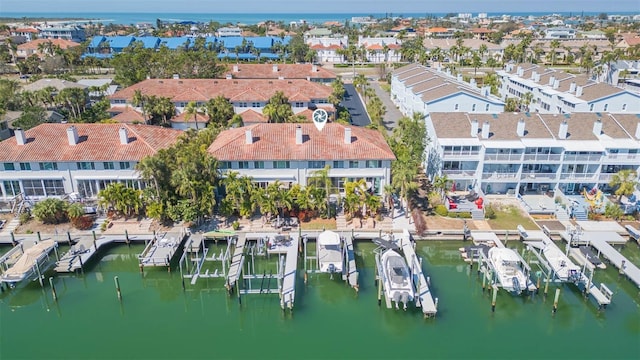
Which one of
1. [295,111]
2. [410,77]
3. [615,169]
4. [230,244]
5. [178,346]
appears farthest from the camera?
[410,77]

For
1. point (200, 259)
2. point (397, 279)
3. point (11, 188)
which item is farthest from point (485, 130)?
point (11, 188)

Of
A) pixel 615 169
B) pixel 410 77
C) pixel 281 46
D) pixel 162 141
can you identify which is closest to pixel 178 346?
pixel 162 141

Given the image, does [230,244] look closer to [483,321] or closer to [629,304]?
[483,321]

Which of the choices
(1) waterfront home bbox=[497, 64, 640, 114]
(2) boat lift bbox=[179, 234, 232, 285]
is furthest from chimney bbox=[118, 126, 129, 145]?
(1) waterfront home bbox=[497, 64, 640, 114]

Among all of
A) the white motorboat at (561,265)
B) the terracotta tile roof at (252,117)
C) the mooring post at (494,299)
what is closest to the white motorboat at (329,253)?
the mooring post at (494,299)

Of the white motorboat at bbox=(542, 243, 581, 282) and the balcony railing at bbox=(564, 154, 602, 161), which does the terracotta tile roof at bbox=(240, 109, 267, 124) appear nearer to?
the balcony railing at bbox=(564, 154, 602, 161)

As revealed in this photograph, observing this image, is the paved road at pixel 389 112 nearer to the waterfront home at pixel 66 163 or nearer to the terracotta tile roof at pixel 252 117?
the terracotta tile roof at pixel 252 117
